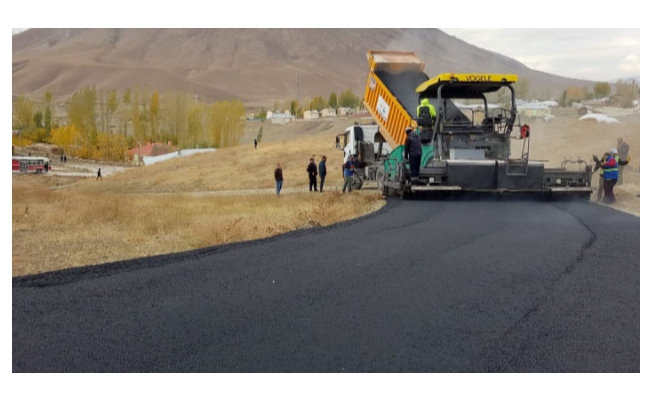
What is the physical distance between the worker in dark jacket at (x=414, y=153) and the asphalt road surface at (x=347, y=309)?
531cm

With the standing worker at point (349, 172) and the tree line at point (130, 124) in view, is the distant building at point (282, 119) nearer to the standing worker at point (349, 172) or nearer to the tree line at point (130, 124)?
the tree line at point (130, 124)

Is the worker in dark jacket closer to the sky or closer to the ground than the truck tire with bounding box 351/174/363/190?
closer to the sky

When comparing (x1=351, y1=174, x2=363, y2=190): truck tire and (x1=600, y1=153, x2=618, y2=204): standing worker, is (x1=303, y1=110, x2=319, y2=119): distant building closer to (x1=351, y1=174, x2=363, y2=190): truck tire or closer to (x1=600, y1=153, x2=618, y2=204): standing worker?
(x1=351, y1=174, x2=363, y2=190): truck tire

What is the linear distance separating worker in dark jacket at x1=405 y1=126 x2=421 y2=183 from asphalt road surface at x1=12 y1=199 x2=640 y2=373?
5.31 metres

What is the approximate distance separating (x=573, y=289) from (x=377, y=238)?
3.61m

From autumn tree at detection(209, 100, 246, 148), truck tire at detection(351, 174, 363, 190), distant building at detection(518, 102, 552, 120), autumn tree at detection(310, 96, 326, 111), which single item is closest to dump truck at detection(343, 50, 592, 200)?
truck tire at detection(351, 174, 363, 190)

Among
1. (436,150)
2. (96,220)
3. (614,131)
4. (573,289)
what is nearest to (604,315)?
(573,289)

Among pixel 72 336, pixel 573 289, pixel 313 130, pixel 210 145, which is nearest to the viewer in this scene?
pixel 72 336

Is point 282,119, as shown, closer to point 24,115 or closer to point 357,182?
point 24,115

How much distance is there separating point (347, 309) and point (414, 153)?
367 inches

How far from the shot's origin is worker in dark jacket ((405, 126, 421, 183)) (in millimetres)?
15031

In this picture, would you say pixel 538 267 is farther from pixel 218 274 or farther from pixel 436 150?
pixel 436 150

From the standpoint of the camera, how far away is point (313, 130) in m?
93.8

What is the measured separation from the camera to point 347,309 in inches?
242
